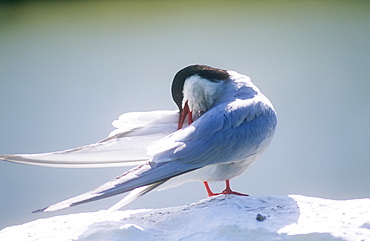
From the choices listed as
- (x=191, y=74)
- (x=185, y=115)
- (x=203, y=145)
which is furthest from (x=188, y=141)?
(x=191, y=74)

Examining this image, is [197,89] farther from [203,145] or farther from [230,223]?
[230,223]

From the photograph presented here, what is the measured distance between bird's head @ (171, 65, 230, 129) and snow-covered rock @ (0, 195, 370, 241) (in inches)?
16.0

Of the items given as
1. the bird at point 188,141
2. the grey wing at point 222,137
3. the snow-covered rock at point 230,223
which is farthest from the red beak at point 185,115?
the snow-covered rock at point 230,223

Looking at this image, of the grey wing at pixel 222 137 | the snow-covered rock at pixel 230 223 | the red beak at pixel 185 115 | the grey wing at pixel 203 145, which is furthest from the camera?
the red beak at pixel 185 115

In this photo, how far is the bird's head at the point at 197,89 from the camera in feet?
7.48

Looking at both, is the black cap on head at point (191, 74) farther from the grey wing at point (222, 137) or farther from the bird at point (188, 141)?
the grey wing at point (222, 137)

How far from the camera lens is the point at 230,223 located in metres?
1.78

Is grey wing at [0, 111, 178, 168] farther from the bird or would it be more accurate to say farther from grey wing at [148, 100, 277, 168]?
grey wing at [148, 100, 277, 168]

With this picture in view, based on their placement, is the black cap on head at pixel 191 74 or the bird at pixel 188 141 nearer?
the bird at pixel 188 141

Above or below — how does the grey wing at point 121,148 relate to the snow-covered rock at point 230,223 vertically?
above

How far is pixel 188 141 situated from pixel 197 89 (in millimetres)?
323

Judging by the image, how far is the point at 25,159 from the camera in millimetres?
1889

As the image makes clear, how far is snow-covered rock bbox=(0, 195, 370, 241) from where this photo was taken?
1717 mm

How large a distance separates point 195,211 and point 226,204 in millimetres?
114
